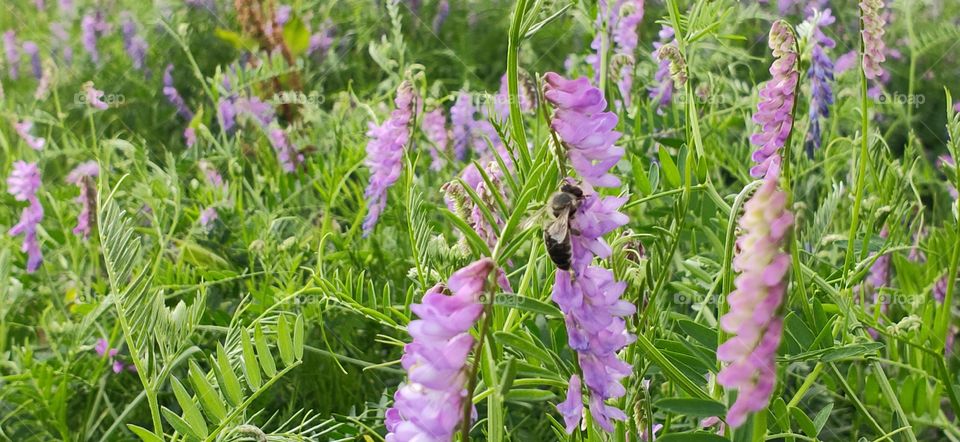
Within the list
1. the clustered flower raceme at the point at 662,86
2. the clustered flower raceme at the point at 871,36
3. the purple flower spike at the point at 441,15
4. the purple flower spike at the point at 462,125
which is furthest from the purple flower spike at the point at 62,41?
the clustered flower raceme at the point at 871,36

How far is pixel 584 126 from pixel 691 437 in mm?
222

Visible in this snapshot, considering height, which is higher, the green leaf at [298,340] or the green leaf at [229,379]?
the green leaf at [298,340]

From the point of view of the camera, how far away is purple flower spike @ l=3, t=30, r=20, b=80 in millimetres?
3427

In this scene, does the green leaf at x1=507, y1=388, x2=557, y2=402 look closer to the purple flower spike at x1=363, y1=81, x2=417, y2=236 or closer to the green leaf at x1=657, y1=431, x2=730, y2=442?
the green leaf at x1=657, y1=431, x2=730, y2=442

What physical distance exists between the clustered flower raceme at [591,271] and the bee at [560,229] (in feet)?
0.05

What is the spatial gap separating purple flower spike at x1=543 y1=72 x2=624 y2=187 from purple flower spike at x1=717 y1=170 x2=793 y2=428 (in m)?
0.25

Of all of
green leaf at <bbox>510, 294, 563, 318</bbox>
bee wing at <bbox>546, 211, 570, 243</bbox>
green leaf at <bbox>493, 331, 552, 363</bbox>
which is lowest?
green leaf at <bbox>493, 331, 552, 363</bbox>

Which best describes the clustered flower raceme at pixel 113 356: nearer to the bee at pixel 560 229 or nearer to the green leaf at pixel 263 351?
the green leaf at pixel 263 351

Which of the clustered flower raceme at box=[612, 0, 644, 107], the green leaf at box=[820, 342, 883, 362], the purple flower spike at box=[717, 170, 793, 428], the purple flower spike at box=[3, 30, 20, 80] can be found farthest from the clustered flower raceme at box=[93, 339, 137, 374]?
the purple flower spike at box=[3, 30, 20, 80]

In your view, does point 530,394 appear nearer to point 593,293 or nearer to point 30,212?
point 593,293

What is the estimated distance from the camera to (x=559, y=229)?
64 cm

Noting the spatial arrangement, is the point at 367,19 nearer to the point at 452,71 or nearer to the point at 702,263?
the point at 452,71

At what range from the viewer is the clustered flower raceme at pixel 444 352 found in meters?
0.57

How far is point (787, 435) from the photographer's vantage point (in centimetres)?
79
